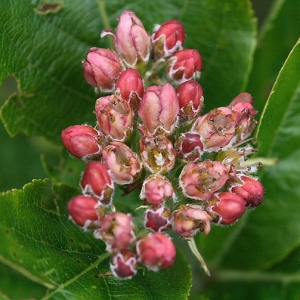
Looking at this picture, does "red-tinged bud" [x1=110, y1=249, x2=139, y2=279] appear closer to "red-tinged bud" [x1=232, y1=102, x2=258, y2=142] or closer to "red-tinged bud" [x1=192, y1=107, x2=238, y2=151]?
"red-tinged bud" [x1=192, y1=107, x2=238, y2=151]

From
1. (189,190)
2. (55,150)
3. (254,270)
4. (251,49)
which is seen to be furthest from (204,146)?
(55,150)

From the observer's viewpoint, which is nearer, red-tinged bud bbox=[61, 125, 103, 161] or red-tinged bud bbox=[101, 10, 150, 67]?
red-tinged bud bbox=[61, 125, 103, 161]

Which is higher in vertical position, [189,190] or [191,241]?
[189,190]

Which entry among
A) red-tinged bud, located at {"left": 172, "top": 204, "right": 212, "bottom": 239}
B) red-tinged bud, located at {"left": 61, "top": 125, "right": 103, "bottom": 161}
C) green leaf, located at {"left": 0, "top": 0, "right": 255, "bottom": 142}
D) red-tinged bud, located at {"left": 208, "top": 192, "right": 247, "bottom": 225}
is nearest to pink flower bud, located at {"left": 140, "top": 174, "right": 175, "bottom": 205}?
red-tinged bud, located at {"left": 172, "top": 204, "right": 212, "bottom": 239}

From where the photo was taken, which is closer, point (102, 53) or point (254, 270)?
point (102, 53)

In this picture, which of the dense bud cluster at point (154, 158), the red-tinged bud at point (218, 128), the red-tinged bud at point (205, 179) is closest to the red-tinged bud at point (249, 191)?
the dense bud cluster at point (154, 158)

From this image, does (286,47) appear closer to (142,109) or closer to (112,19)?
(112,19)

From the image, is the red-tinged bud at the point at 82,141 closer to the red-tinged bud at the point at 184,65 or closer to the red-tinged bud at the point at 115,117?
the red-tinged bud at the point at 115,117
